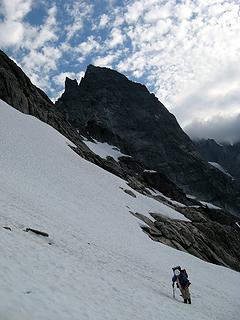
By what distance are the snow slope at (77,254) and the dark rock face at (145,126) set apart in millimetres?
98625

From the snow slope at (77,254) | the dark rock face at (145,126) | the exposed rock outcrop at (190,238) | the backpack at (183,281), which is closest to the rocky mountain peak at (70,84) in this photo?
the dark rock face at (145,126)

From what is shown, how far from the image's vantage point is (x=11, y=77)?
228 feet

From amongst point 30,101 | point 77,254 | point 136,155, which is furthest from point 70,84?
point 77,254

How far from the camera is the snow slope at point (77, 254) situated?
12.8 m

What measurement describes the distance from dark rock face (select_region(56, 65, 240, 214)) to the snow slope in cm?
9862

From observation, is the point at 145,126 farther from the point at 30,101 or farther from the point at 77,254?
the point at 77,254

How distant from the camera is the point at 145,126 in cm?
16838

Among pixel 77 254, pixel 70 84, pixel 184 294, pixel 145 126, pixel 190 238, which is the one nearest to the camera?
pixel 77 254

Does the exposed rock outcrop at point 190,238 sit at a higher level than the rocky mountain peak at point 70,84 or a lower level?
lower

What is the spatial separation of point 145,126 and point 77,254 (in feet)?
488

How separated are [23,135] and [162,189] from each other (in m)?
57.8

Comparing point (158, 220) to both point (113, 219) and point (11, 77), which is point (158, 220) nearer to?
point (113, 219)

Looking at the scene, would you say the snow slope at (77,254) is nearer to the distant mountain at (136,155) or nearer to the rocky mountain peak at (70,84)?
the distant mountain at (136,155)

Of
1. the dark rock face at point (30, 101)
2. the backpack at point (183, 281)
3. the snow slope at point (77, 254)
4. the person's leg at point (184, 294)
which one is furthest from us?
the dark rock face at point (30, 101)
